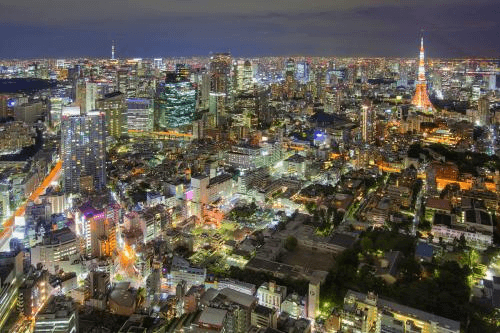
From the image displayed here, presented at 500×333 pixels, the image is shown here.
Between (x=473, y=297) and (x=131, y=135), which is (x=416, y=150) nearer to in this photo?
(x=473, y=297)

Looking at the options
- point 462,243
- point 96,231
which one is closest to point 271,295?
point 96,231

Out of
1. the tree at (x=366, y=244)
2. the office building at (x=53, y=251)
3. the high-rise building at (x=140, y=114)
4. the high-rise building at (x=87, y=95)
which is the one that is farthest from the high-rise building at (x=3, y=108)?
the tree at (x=366, y=244)

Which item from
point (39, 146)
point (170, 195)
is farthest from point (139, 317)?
point (39, 146)

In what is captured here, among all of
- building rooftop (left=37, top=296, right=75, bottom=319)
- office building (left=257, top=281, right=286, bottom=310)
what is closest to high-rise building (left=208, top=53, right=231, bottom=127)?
office building (left=257, top=281, right=286, bottom=310)

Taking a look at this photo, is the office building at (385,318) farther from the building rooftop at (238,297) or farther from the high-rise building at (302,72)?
the high-rise building at (302,72)

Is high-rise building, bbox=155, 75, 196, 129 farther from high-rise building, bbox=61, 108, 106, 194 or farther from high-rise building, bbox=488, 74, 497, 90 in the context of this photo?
high-rise building, bbox=488, 74, 497, 90

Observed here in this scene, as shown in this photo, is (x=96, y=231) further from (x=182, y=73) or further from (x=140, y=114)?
(x=182, y=73)
